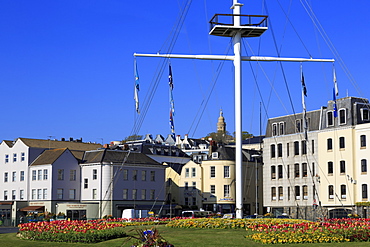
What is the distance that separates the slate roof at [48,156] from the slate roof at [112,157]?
4.02 metres

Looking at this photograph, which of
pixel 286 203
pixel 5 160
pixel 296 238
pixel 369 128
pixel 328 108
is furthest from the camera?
pixel 5 160

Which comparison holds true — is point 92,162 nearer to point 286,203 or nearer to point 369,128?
point 286,203

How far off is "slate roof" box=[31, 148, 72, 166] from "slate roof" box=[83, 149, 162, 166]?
4.02m

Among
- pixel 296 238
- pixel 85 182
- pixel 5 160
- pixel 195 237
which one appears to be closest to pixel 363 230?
pixel 296 238

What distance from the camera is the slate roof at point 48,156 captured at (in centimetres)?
8606

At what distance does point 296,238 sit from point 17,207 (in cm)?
6583

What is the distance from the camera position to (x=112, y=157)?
8631 centimetres

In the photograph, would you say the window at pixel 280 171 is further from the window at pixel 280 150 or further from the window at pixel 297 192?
the window at pixel 297 192

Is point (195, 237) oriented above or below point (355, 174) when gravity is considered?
below

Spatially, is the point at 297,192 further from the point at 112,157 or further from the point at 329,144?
the point at 112,157

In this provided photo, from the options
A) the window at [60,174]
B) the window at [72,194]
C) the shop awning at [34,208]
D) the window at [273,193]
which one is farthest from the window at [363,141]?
the shop awning at [34,208]

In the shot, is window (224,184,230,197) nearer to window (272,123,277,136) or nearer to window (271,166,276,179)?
window (271,166,276,179)

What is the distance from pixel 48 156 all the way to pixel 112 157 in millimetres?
9696

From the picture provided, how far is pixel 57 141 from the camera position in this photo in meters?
99.3
